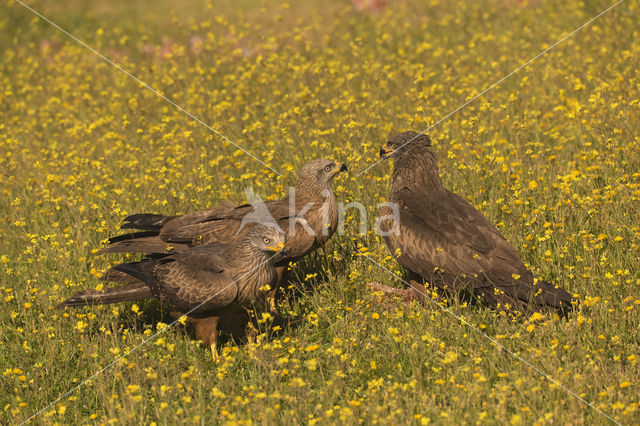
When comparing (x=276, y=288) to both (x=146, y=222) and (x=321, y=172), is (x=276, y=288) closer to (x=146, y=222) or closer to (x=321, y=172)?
(x=321, y=172)

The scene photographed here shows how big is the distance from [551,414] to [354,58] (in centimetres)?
849

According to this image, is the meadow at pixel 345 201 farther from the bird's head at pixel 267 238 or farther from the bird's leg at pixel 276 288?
the bird's head at pixel 267 238

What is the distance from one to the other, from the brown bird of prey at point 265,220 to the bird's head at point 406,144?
1.87 feet

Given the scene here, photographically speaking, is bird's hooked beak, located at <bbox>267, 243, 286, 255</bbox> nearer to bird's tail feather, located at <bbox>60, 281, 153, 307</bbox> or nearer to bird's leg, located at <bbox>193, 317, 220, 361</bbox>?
bird's leg, located at <bbox>193, 317, 220, 361</bbox>

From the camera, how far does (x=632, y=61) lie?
31.9 ft

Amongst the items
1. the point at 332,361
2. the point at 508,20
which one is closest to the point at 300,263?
the point at 332,361

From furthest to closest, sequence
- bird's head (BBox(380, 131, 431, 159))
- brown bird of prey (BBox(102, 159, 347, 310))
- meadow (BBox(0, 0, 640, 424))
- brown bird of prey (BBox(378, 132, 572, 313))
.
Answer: bird's head (BBox(380, 131, 431, 159)), brown bird of prey (BBox(102, 159, 347, 310)), brown bird of prey (BBox(378, 132, 572, 313)), meadow (BBox(0, 0, 640, 424))

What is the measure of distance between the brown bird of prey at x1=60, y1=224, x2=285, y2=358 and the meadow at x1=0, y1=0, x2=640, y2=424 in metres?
0.27

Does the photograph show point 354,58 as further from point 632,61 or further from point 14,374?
point 14,374

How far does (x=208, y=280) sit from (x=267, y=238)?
0.62 meters

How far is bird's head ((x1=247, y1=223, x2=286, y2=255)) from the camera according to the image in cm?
586

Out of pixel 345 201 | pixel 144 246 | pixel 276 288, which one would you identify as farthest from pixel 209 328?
pixel 345 201

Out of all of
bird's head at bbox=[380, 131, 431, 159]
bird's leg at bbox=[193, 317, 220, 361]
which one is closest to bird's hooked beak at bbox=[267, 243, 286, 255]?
bird's leg at bbox=[193, 317, 220, 361]

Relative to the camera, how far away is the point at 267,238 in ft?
19.4
